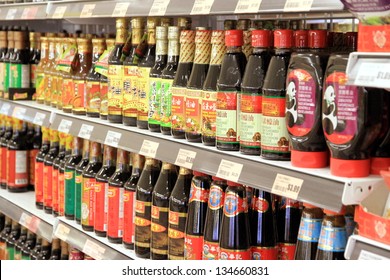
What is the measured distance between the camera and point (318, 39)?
1789 millimetres

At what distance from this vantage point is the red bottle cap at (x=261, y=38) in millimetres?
1862

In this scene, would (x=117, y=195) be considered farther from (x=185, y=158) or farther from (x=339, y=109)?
(x=339, y=109)

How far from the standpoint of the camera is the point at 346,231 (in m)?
1.68

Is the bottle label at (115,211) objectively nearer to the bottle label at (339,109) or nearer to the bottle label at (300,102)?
the bottle label at (300,102)

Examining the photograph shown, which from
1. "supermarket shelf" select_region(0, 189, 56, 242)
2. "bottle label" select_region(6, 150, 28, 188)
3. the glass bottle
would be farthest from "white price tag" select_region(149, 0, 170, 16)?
"bottle label" select_region(6, 150, 28, 188)

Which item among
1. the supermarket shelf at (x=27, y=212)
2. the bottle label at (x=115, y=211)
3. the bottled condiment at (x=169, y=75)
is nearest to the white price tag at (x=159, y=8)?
the bottled condiment at (x=169, y=75)

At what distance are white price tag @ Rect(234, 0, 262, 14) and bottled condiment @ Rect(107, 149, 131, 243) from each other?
0.89 m

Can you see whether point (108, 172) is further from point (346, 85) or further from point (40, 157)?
point (346, 85)

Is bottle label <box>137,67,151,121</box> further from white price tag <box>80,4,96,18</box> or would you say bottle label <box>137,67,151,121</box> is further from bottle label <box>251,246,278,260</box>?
bottle label <box>251,246,278,260</box>

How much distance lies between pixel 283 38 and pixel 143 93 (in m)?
0.77

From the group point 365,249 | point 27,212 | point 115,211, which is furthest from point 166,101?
point 27,212

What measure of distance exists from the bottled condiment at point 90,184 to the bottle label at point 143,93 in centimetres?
37

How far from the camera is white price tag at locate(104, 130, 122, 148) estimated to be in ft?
8.27

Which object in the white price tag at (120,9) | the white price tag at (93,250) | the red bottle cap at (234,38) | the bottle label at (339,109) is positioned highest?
the white price tag at (120,9)
